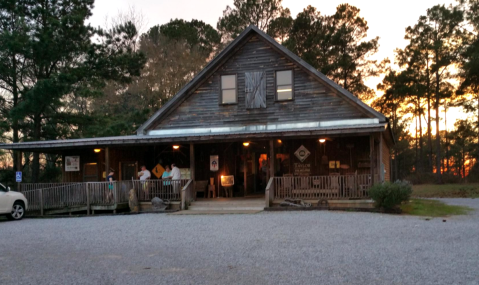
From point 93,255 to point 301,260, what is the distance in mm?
3813

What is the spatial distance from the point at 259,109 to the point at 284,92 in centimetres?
133

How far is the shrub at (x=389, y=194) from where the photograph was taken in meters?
Answer: 14.8

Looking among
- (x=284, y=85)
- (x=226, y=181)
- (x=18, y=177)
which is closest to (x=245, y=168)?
(x=226, y=181)

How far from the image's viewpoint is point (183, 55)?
3616cm

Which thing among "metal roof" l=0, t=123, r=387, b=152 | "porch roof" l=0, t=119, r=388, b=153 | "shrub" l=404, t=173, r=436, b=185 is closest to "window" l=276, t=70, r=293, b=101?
"porch roof" l=0, t=119, r=388, b=153

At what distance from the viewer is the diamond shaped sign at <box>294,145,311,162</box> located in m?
20.0

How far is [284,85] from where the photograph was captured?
2052 cm

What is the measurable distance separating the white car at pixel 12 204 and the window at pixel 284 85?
1108 cm

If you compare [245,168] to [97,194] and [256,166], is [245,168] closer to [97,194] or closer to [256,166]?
[256,166]

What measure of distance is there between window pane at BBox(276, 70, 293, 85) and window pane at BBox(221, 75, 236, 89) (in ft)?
6.65

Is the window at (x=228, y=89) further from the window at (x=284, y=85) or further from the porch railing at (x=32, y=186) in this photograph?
the porch railing at (x=32, y=186)

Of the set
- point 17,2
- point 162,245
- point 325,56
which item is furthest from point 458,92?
point 162,245

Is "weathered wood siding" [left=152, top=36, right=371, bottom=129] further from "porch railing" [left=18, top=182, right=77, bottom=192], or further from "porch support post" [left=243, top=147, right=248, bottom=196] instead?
"porch railing" [left=18, top=182, right=77, bottom=192]

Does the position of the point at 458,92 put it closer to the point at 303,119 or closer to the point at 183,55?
the point at 183,55
